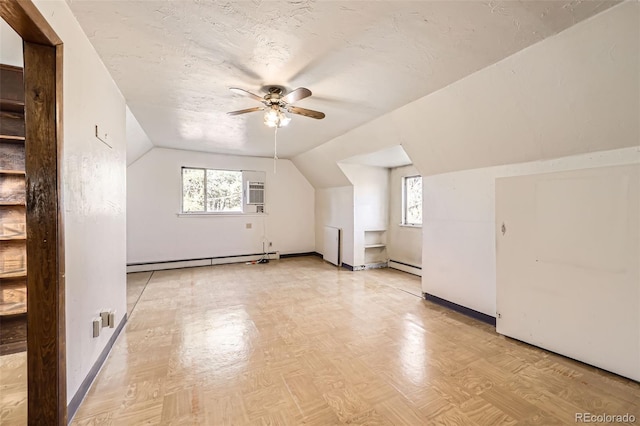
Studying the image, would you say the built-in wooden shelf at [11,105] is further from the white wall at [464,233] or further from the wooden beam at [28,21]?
A: the white wall at [464,233]

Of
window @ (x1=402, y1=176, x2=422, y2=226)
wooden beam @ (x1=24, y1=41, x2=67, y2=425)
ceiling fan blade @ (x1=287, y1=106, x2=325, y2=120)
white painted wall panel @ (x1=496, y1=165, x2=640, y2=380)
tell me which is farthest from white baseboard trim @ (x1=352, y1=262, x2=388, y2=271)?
wooden beam @ (x1=24, y1=41, x2=67, y2=425)

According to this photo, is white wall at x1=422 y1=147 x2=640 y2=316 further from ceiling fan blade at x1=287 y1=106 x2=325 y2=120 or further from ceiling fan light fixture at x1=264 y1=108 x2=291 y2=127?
ceiling fan light fixture at x1=264 y1=108 x2=291 y2=127

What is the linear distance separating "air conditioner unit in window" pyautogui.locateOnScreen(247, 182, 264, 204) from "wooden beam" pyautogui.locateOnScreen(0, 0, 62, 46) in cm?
448

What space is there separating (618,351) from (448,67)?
2.49 meters

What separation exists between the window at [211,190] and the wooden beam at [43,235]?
4174 millimetres

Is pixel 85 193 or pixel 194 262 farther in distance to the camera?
pixel 194 262

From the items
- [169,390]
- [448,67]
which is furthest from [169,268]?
[448,67]

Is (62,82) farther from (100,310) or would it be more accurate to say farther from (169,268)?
(169,268)

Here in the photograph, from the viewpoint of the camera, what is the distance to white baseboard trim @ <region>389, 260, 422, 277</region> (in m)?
4.90

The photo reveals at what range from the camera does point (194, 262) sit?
17.8 ft

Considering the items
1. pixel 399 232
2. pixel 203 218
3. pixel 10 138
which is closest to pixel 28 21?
pixel 10 138

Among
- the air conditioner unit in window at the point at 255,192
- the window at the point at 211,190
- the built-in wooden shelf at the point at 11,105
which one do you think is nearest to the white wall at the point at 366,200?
the air conditioner unit in window at the point at 255,192

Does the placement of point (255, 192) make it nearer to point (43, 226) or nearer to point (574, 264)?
point (43, 226)

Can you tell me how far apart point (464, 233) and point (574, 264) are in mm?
1046
